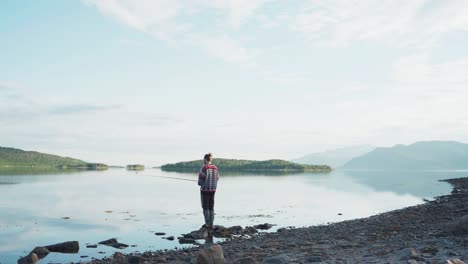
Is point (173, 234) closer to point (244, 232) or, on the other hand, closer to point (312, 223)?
point (244, 232)

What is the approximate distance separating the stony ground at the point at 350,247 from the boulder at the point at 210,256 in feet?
1.87

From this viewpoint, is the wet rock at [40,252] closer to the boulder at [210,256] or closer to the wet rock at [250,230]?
the boulder at [210,256]

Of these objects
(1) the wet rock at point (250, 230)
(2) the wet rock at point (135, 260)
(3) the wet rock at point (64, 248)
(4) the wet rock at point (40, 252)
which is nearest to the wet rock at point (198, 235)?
(1) the wet rock at point (250, 230)

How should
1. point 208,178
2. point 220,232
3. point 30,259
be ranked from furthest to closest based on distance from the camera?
1. point 208,178
2. point 220,232
3. point 30,259

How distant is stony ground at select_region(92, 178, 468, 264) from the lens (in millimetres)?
13094

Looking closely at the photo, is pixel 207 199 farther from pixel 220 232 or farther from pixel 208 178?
pixel 220 232

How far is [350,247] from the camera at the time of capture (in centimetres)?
1539

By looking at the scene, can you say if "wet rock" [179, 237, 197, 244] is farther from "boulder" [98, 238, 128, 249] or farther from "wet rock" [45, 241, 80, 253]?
"wet rock" [45, 241, 80, 253]

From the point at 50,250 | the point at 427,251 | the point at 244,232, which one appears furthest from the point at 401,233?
the point at 50,250

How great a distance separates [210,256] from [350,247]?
17.9 ft

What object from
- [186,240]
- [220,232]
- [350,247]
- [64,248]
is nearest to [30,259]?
[64,248]

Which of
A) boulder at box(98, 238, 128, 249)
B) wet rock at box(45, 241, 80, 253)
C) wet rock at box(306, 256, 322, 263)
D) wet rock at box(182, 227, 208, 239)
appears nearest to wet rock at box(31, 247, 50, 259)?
wet rock at box(45, 241, 80, 253)

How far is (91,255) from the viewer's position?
57.7ft

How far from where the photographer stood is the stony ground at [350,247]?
516 inches
